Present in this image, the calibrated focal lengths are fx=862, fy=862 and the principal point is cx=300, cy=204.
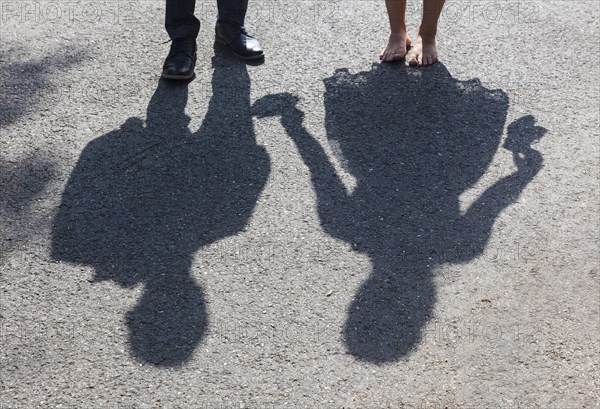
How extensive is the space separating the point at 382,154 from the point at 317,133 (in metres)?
0.39

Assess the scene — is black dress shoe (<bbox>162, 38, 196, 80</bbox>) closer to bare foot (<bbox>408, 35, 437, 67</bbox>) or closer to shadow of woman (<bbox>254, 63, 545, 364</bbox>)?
shadow of woman (<bbox>254, 63, 545, 364</bbox>)

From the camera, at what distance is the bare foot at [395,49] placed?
5.25 meters

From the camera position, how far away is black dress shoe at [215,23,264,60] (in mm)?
5266

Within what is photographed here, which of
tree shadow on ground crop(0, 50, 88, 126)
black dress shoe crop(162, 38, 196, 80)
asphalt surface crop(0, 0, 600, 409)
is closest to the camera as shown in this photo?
asphalt surface crop(0, 0, 600, 409)

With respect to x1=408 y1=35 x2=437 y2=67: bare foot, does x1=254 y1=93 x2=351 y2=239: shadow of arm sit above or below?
below

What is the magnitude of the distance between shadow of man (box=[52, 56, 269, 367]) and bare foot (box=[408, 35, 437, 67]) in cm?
103

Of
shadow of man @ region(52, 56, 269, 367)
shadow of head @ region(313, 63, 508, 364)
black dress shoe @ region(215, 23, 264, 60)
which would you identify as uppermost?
shadow of head @ region(313, 63, 508, 364)

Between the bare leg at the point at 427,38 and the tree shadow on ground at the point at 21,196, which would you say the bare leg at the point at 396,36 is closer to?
the bare leg at the point at 427,38

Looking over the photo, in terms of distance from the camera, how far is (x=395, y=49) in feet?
17.3

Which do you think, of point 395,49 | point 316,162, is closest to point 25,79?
point 316,162

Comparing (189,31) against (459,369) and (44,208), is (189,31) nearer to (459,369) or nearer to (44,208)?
(44,208)

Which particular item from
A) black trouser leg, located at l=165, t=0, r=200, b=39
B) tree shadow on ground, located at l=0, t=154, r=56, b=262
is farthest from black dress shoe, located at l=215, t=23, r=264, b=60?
tree shadow on ground, located at l=0, t=154, r=56, b=262

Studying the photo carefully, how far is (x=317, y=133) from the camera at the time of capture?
466cm

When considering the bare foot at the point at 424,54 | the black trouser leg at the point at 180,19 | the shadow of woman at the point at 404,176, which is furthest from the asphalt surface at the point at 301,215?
the black trouser leg at the point at 180,19
